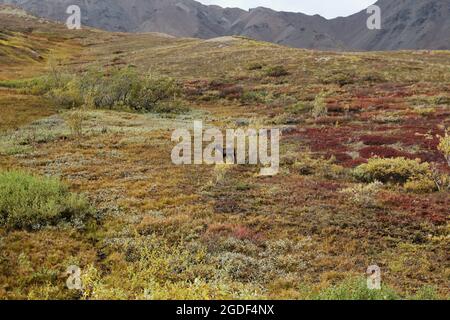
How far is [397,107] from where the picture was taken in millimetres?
42406

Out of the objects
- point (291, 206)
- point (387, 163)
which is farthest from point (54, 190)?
point (387, 163)

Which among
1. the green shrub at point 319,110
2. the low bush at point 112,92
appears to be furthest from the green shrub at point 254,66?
the green shrub at point 319,110

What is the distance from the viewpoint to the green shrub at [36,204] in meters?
14.7

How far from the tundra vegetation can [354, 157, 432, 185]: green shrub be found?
7 cm

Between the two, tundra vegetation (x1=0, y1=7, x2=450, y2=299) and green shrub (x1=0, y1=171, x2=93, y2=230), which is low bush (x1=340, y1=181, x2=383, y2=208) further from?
green shrub (x1=0, y1=171, x2=93, y2=230)

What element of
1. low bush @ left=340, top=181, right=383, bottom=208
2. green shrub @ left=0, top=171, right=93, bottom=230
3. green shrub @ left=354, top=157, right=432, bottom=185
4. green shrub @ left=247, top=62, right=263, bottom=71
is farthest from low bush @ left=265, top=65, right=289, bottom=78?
green shrub @ left=0, top=171, right=93, bottom=230

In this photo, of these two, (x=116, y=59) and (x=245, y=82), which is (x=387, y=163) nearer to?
(x=245, y=82)

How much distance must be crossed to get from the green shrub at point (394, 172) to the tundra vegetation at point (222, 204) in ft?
0.22

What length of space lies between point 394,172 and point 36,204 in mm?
15555

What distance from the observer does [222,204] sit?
17766 mm

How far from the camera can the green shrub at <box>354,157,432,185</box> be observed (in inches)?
842

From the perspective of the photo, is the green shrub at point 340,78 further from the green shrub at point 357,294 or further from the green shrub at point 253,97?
the green shrub at point 357,294

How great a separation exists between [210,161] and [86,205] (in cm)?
936

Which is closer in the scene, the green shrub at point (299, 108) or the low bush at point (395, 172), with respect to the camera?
the low bush at point (395, 172)
